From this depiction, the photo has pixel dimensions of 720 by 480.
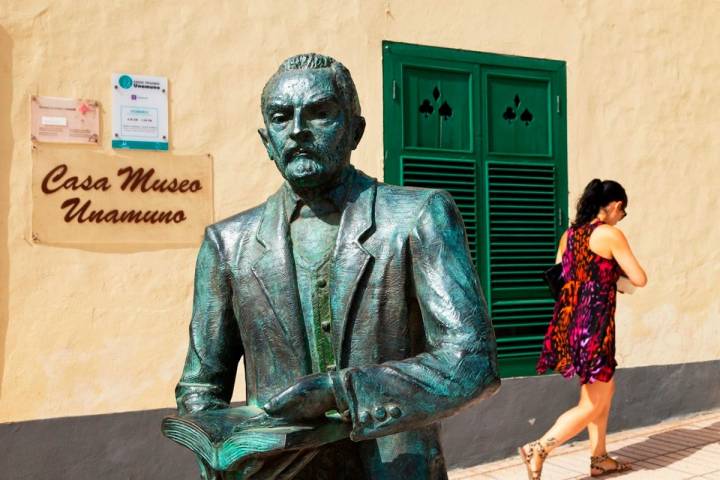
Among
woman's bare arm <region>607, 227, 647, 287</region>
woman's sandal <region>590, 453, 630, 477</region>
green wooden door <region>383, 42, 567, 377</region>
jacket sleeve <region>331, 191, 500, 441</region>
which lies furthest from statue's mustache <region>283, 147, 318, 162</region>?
woman's sandal <region>590, 453, 630, 477</region>

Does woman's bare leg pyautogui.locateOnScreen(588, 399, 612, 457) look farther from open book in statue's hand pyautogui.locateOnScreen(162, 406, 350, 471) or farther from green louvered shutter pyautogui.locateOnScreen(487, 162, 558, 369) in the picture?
open book in statue's hand pyautogui.locateOnScreen(162, 406, 350, 471)

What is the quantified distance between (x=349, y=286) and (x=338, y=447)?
31cm

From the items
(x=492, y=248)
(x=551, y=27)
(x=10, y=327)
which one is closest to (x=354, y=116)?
(x=10, y=327)

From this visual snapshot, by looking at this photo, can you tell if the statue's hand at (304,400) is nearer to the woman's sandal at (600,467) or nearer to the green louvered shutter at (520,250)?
the woman's sandal at (600,467)

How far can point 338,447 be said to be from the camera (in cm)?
164

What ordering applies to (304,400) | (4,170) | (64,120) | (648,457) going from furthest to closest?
(648,457) → (64,120) → (4,170) → (304,400)

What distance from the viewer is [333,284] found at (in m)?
1.63

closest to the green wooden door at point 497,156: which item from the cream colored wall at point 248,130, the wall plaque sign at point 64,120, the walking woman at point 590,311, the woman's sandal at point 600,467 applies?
the cream colored wall at point 248,130

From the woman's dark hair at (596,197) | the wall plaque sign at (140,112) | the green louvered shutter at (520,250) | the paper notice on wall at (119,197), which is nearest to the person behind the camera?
the paper notice on wall at (119,197)

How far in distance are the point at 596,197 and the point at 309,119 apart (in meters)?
3.88

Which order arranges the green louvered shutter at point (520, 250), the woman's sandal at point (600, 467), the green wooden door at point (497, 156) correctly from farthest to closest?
1. the green louvered shutter at point (520, 250)
2. the green wooden door at point (497, 156)
3. the woman's sandal at point (600, 467)

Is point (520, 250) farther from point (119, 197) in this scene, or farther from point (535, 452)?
point (119, 197)

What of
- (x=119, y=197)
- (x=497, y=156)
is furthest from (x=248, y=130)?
(x=497, y=156)

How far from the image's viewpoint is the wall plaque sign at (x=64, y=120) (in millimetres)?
4750
